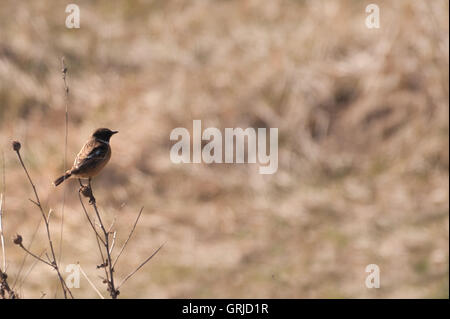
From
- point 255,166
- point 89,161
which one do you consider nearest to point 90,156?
point 89,161

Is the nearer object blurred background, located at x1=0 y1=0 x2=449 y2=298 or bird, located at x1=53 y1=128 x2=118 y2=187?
bird, located at x1=53 y1=128 x2=118 y2=187

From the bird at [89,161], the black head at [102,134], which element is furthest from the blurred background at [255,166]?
the bird at [89,161]

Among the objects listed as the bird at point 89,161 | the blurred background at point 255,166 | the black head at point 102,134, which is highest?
the blurred background at point 255,166

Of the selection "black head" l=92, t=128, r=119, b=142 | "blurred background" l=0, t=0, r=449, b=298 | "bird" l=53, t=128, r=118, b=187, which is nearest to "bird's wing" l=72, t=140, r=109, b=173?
"bird" l=53, t=128, r=118, b=187

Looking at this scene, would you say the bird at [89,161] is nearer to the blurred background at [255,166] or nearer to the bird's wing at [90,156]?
the bird's wing at [90,156]

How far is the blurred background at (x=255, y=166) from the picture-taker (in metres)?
7.07

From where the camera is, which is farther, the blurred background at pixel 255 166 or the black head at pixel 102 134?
the blurred background at pixel 255 166

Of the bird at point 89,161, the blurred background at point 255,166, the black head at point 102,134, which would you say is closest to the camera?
the bird at point 89,161

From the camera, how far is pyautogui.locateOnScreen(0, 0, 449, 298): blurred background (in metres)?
7.07

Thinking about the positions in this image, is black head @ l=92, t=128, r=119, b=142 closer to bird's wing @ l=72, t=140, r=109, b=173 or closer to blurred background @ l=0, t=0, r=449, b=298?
bird's wing @ l=72, t=140, r=109, b=173

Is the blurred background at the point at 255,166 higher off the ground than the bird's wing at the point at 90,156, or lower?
higher

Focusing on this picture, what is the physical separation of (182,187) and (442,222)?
2858 mm

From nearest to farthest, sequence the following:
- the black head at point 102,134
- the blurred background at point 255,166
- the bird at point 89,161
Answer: the bird at point 89,161 < the black head at point 102,134 < the blurred background at point 255,166

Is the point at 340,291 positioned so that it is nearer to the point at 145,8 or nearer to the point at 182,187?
the point at 182,187
